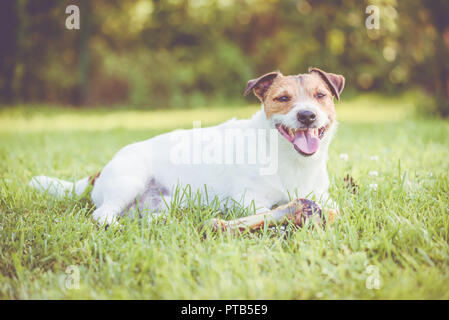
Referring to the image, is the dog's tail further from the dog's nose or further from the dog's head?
the dog's nose

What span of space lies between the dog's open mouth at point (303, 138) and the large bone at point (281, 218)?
0.42m

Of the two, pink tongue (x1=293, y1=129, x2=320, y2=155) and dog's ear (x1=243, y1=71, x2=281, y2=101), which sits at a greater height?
dog's ear (x1=243, y1=71, x2=281, y2=101)

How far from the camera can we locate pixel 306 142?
2787 mm

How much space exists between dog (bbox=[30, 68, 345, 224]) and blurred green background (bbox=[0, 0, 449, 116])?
12731 millimetres

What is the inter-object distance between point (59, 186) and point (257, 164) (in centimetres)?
181

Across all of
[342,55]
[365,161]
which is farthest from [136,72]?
[365,161]

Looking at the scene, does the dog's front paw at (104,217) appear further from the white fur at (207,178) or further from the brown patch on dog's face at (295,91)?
the brown patch on dog's face at (295,91)

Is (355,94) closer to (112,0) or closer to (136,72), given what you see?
(136,72)

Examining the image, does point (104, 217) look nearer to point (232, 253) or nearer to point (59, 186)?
point (59, 186)

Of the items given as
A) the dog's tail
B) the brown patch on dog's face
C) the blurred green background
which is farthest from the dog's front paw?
the blurred green background

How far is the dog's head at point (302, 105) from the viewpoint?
2748 millimetres

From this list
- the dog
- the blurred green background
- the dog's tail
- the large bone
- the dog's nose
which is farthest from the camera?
the blurred green background

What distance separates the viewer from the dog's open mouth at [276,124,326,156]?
2762 millimetres

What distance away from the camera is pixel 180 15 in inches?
758
